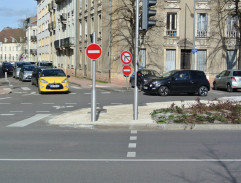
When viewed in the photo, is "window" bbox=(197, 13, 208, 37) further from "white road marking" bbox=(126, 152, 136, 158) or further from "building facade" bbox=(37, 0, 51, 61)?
"building facade" bbox=(37, 0, 51, 61)

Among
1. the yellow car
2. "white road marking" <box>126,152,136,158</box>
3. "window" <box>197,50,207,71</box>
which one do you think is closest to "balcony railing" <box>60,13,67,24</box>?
"window" <box>197,50,207,71</box>

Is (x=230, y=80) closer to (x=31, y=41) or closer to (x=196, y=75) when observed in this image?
(x=196, y=75)

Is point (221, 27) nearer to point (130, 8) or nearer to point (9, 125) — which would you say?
point (130, 8)

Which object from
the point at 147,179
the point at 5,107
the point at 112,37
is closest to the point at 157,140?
the point at 147,179

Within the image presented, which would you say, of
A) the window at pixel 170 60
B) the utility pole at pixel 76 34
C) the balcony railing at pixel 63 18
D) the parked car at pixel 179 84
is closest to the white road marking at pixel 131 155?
the parked car at pixel 179 84

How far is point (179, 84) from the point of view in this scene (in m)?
23.0

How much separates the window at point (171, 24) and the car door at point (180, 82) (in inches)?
525

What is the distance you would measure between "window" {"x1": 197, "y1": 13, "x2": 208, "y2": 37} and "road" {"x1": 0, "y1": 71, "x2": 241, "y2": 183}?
27.0 metres

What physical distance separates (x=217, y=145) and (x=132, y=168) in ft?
9.64

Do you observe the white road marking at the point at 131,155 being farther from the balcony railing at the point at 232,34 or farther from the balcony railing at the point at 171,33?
the balcony railing at the point at 232,34

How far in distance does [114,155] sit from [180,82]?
15.8 meters

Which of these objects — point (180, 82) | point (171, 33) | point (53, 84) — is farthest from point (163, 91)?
point (171, 33)

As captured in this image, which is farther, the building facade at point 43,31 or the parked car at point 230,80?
the building facade at point 43,31

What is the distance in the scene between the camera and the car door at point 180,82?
22.9 meters
